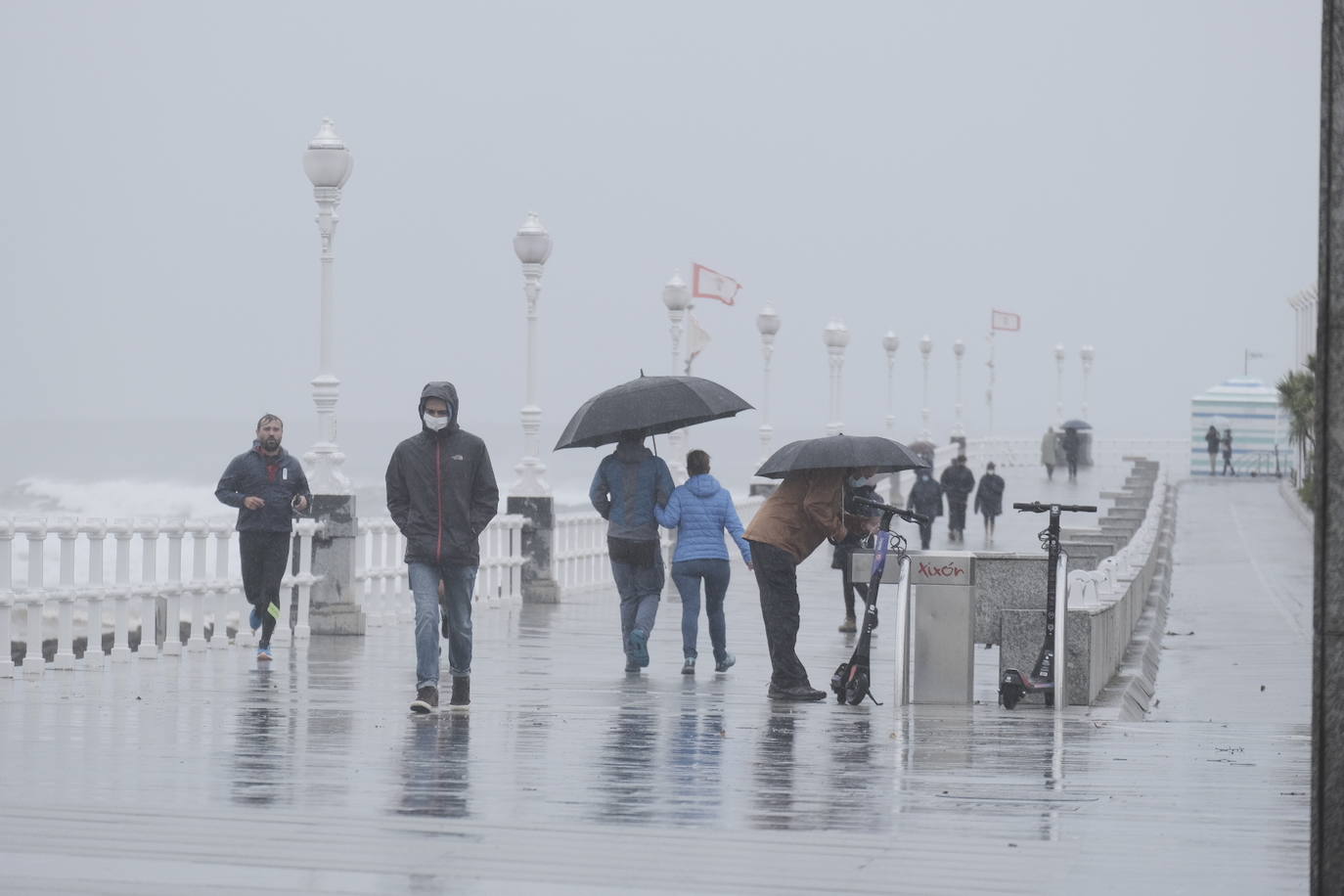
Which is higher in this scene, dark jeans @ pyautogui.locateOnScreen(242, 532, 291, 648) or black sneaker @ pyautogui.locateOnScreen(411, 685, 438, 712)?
dark jeans @ pyautogui.locateOnScreen(242, 532, 291, 648)

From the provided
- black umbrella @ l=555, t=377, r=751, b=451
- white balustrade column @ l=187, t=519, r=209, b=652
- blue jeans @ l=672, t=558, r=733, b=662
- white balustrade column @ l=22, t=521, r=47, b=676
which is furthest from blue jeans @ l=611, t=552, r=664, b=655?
white balustrade column @ l=22, t=521, r=47, b=676

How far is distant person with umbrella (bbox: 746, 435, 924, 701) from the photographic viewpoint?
12961mm

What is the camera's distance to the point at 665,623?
20859mm

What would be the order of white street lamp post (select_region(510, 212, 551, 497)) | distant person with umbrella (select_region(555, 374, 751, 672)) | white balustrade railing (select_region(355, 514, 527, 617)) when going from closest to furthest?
distant person with umbrella (select_region(555, 374, 751, 672)) < white balustrade railing (select_region(355, 514, 527, 617)) < white street lamp post (select_region(510, 212, 551, 497))

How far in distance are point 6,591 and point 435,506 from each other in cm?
374

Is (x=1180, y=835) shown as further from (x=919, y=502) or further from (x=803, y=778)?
(x=919, y=502)

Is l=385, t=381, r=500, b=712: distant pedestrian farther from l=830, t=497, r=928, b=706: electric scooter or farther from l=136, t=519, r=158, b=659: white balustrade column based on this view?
l=136, t=519, r=158, b=659: white balustrade column

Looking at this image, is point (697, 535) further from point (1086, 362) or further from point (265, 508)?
point (1086, 362)

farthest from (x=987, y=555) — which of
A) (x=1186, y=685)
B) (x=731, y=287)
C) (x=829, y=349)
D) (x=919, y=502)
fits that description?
(x=829, y=349)

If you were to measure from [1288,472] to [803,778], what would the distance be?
64.9m

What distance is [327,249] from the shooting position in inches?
726

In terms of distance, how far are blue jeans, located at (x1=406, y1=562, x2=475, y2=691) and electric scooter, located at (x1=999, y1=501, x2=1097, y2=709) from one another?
3.30m

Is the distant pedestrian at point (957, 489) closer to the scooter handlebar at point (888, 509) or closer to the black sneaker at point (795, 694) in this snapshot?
the scooter handlebar at point (888, 509)

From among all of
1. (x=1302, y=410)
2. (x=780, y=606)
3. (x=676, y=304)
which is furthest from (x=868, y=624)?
(x=1302, y=410)
